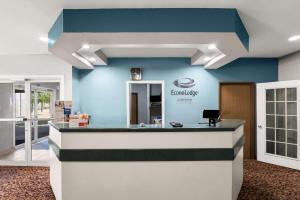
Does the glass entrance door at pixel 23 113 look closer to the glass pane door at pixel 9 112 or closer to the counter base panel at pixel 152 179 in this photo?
the glass pane door at pixel 9 112

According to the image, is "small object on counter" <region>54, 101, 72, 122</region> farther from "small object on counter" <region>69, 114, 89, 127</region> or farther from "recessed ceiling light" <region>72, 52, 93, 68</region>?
"recessed ceiling light" <region>72, 52, 93, 68</region>

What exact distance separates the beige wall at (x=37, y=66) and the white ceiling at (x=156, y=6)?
0.99 meters

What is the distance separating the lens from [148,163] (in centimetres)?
304

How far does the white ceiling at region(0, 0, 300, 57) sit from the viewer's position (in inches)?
119

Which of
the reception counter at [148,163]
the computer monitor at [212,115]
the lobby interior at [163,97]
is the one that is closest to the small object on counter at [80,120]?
the lobby interior at [163,97]

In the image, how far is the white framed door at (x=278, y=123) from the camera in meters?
5.54

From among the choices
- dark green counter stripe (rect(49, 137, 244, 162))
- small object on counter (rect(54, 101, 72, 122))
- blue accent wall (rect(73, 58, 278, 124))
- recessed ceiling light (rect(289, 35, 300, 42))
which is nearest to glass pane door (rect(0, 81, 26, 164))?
blue accent wall (rect(73, 58, 278, 124))

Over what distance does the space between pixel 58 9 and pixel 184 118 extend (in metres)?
4.16

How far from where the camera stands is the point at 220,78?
6477 millimetres

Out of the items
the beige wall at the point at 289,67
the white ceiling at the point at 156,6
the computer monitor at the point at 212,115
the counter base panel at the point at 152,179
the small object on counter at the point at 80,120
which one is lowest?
the counter base panel at the point at 152,179

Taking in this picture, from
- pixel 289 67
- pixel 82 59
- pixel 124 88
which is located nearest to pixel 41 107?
pixel 124 88

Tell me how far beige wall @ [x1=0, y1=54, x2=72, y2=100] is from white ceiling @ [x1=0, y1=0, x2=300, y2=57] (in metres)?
0.99

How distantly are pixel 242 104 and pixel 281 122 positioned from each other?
105cm

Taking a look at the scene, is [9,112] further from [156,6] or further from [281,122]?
[281,122]
